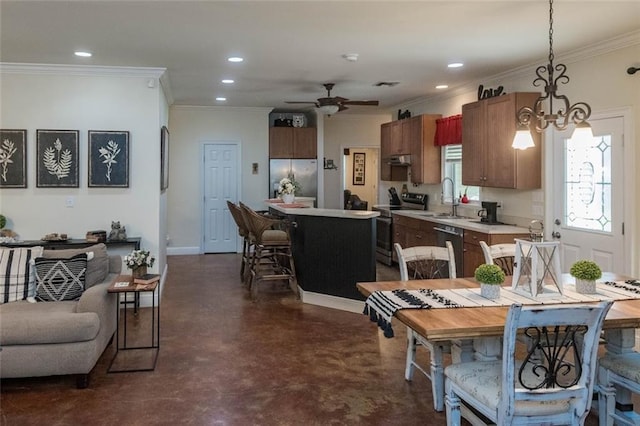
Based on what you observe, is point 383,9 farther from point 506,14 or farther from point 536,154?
point 536,154

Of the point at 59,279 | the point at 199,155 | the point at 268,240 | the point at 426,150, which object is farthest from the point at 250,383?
the point at 199,155

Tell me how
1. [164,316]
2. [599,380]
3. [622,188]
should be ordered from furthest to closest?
[164,316], [622,188], [599,380]

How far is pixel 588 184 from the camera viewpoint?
473cm

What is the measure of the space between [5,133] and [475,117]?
532 cm

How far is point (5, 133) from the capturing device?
5270 millimetres

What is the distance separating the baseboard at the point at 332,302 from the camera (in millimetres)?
5266

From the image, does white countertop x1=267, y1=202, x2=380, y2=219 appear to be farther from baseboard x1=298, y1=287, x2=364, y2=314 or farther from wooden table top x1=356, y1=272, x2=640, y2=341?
wooden table top x1=356, y1=272, x2=640, y2=341

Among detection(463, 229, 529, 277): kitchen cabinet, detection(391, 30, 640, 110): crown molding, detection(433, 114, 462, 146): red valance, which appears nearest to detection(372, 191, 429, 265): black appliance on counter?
detection(433, 114, 462, 146): red valance

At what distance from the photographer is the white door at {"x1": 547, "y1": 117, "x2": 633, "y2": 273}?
173 inches

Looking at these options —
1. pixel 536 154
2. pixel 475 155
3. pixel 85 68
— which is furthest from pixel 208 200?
pixel 536 154

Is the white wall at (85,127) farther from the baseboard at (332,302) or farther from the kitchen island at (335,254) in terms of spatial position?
the baseboard at (332,302)

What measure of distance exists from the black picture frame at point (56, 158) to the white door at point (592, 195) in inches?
204

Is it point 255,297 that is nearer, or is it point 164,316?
point 164,316

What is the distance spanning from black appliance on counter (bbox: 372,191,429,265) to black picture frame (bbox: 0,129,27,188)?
495cm
